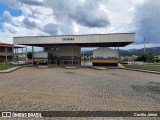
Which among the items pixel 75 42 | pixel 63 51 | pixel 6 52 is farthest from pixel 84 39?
pixel 6 52

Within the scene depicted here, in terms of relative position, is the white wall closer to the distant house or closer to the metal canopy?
the metal canopy

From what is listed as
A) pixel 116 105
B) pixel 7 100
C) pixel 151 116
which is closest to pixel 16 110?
pixel 7 100

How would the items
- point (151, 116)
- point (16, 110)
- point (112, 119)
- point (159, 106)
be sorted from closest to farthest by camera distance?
1. point (112, 119)
2. point (151, 116)
3. point (16, 110)
4. point (159, 106)

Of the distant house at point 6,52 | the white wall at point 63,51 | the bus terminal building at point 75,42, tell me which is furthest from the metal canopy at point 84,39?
the distant house at point 6,52

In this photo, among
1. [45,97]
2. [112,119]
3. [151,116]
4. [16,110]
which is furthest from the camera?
[45,97]

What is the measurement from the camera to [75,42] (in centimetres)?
2373

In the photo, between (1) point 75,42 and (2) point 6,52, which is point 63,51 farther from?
(2) point 6,52

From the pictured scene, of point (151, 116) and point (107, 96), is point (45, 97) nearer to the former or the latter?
point (107, 96)

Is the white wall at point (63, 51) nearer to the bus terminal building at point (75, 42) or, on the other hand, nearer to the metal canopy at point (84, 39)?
the bus terminal building at point (75, 42)

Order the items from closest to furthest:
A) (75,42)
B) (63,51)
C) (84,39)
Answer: (84,39) < (75,42) < (63,51)

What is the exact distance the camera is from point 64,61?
29.4 meters

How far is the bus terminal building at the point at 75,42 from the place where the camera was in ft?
73.9

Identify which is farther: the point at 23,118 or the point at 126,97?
the point at 126,97

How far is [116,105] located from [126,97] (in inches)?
59.3
